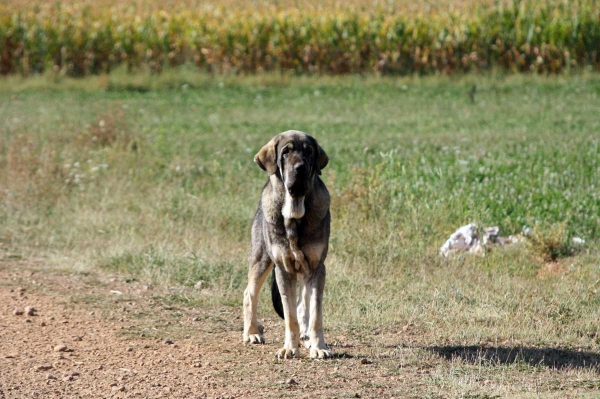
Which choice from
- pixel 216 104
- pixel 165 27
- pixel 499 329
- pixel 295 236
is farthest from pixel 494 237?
pixel 165 27

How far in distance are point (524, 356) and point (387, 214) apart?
3.82 m

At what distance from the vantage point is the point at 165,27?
27906 mm

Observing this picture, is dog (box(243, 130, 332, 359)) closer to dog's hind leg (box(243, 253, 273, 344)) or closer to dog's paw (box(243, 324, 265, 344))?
dog's hind leg (box(243, 253, 273, 344))

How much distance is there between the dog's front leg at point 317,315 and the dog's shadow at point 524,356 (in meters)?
0.91

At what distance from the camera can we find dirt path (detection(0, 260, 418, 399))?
5.77m

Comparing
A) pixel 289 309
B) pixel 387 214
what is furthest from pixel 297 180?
pixel 387 214

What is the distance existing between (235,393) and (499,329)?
2.62m

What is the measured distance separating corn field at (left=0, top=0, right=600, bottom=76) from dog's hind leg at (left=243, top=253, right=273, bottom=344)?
1965 centimetres

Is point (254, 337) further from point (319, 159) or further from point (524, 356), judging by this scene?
point (524, 356)

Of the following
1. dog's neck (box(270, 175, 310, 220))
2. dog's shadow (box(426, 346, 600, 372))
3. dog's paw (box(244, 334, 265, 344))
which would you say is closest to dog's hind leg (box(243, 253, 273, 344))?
dog's paw (box(244, 334, 265, 344))

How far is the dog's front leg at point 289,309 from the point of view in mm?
6391

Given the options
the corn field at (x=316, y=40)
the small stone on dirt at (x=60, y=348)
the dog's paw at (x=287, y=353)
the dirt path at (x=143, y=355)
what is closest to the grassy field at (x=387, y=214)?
the dirt path at (x=143, y=355)

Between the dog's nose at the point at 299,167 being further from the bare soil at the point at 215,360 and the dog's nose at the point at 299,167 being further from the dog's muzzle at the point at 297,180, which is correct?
the bare soil at the point at 215,360

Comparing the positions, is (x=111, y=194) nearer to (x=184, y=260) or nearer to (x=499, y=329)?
(x=184, y=260)
